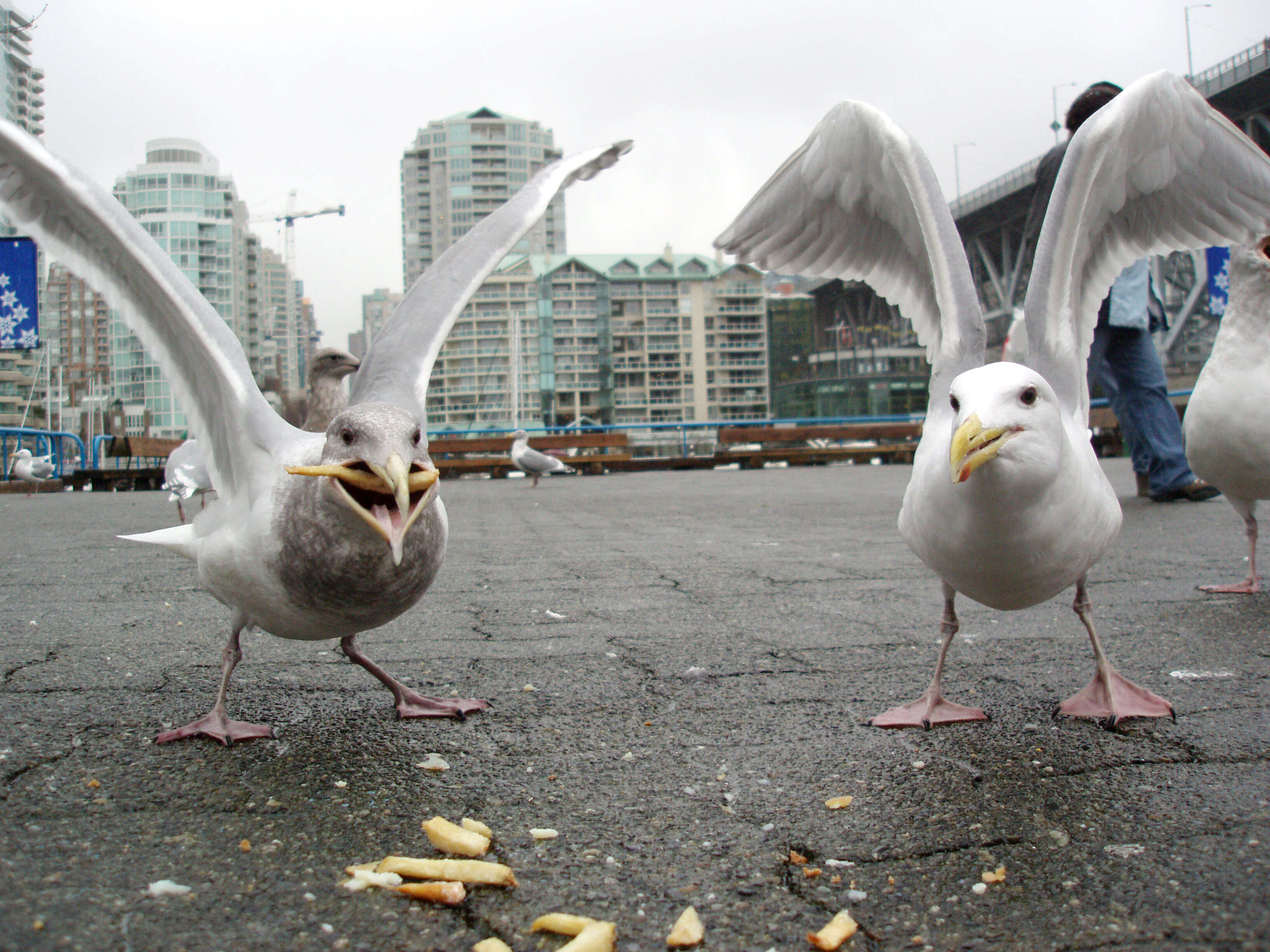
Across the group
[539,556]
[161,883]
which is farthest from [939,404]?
[539,556]

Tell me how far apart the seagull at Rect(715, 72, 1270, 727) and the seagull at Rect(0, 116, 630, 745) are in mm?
984

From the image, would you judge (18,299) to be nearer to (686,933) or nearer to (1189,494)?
(1189,494)

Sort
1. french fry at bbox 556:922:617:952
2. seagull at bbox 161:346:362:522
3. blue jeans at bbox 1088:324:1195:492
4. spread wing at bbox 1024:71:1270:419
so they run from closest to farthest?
french fry at bbox 556:922:617:952, spread wing at bbox 1024:71:1270:419, blue jeans at bbox 1088:324:1195:492, seagull at bbox 161:346:362:522

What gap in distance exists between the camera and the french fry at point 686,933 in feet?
3.63

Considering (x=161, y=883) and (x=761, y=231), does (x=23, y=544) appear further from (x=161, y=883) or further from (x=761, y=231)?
(x=161, y=883)

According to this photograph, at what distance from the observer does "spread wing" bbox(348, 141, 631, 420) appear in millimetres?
2355

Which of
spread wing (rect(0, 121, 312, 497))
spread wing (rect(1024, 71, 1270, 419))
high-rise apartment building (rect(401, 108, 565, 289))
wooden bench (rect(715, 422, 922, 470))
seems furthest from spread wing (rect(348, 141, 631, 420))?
high-rise apartment building (rect(401, 108, 565, 289))

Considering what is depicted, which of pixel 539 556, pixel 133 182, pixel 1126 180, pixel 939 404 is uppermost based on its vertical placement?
pixel 133 182

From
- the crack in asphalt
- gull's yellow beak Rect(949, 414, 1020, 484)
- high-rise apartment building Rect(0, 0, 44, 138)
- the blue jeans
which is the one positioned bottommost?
the crack in asphalt

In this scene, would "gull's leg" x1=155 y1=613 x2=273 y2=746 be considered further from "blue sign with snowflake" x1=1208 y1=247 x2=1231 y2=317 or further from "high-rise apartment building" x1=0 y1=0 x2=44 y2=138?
"blue sign with snowflake" x1=1208 y1=247 x2=1231 y2=317

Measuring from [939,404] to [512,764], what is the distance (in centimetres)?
132

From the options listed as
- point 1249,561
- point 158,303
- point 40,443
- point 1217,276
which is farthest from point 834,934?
point 40,443

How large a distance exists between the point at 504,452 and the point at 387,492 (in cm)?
1670

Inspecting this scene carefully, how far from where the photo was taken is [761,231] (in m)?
3.21
